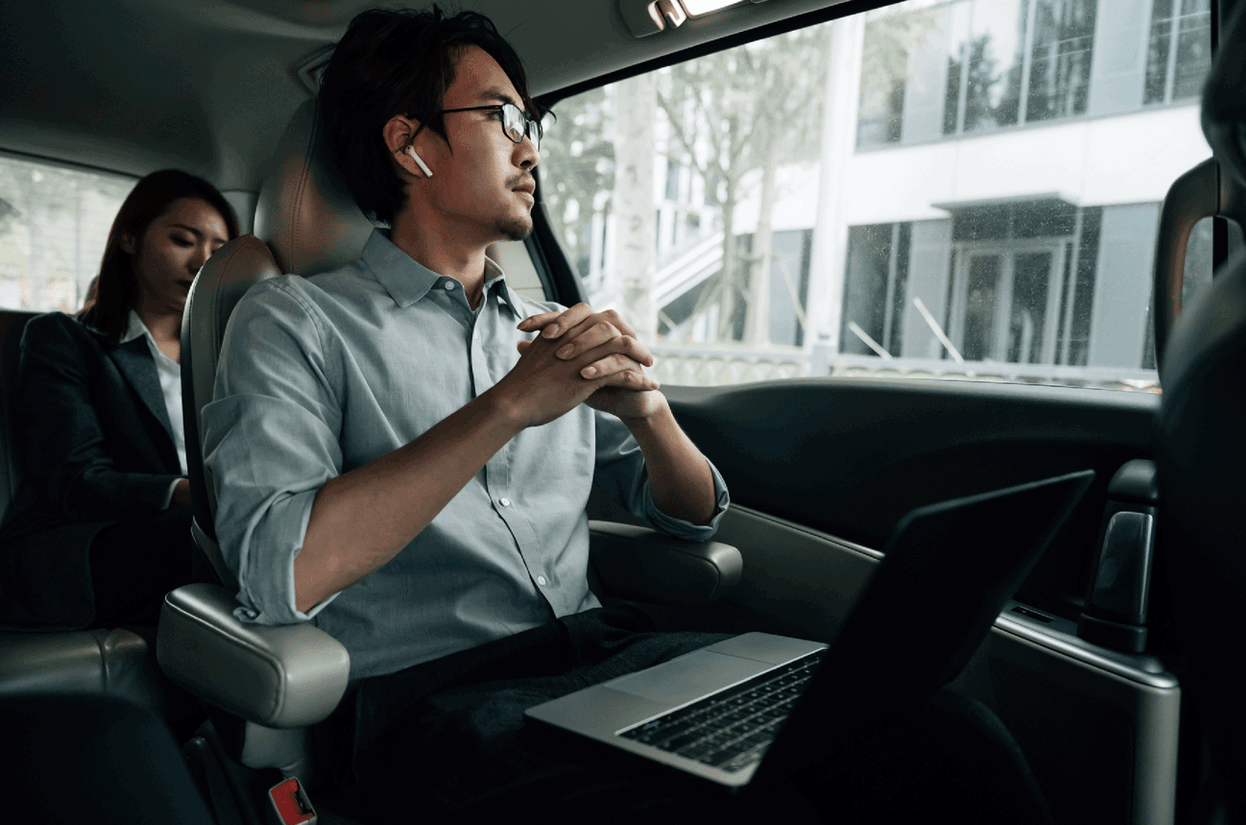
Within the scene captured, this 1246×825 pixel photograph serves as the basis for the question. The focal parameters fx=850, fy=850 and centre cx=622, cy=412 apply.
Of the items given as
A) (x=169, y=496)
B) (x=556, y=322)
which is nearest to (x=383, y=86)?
(x=556, y=322)

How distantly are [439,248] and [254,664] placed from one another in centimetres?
73

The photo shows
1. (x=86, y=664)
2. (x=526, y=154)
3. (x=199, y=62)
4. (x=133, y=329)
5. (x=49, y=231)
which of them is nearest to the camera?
(x=526, y=154)

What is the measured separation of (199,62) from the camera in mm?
2143

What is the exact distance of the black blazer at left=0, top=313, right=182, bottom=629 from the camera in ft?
5.44

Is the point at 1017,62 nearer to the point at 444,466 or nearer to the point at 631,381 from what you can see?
the point at 631,381

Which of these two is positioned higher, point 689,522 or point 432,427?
point 432,427

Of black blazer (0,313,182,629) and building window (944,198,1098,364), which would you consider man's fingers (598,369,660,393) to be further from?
black blazer (0,313,182,629)

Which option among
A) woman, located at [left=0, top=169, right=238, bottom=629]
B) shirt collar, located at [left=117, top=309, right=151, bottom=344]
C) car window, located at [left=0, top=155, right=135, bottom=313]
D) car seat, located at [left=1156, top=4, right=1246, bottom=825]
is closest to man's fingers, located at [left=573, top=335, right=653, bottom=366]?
car seat, located at [left=1156, top=4, right=1246, bottom=825]

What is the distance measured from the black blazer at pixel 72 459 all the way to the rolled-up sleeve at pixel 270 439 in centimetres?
88

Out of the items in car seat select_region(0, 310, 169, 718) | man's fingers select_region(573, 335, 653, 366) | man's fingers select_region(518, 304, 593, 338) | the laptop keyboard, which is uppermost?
man's fingers select_region(518, 304, 593, 338)

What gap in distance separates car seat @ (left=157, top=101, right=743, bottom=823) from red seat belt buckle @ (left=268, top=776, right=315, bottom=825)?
0.05m

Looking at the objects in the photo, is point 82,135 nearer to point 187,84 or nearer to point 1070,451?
point 187,84

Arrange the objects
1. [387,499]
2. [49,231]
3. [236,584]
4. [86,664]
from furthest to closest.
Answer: [49,231], [86,664], [236,584], [387,499]

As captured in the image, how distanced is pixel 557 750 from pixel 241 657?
1.08 feet
